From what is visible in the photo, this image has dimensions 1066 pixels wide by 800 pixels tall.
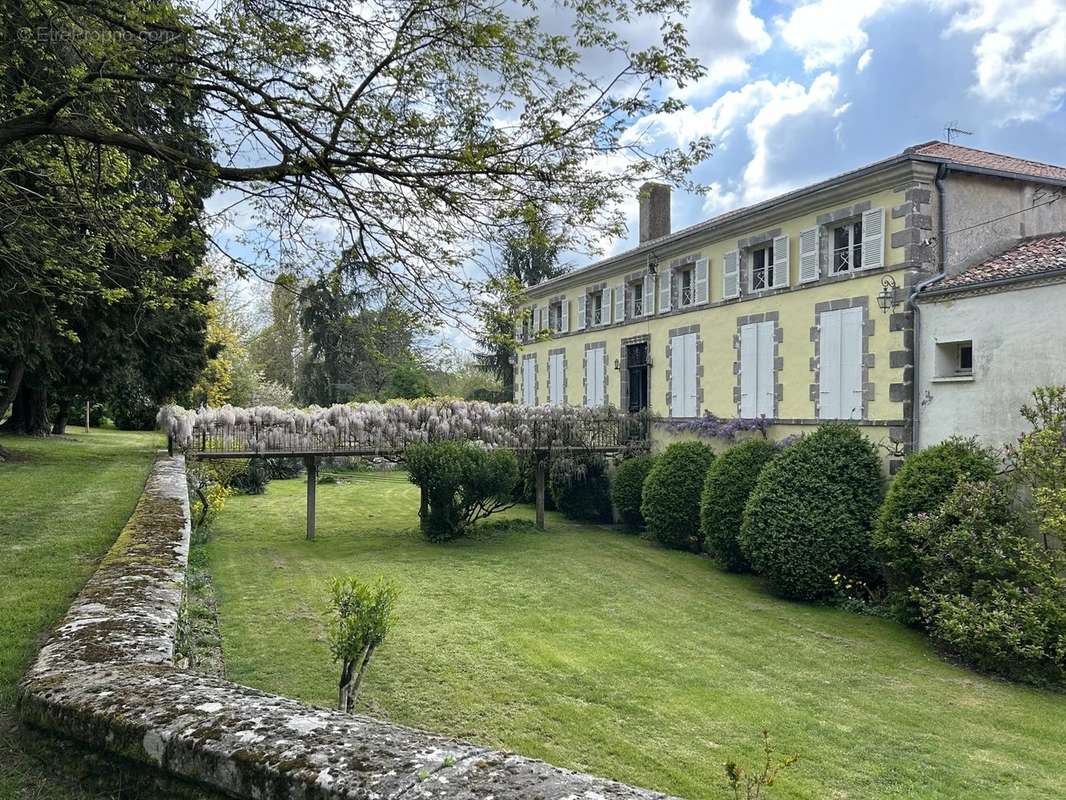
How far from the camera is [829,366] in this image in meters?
14.2

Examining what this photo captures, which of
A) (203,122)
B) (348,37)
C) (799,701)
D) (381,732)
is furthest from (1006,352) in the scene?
(381,732)

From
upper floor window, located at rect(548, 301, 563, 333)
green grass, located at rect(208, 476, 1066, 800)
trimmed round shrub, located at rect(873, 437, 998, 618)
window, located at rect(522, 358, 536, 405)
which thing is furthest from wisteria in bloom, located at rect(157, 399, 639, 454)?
trimmed round shrub, located at rect(873, 437, 998, 618)

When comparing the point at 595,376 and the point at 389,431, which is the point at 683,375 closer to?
the point at 595,376

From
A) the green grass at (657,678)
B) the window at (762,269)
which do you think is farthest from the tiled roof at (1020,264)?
the green grass at (657,678)

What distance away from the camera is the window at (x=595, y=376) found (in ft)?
73.3

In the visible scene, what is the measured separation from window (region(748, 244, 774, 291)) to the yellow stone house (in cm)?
3

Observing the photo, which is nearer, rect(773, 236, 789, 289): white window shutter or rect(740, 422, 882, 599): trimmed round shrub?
rect(740, 422, 882, 599): trimmed round shrub

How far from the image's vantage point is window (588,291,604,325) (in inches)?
904

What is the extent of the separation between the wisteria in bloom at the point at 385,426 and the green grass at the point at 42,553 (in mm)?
1500

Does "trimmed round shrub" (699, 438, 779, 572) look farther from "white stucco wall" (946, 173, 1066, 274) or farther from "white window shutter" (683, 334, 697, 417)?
"white stucco wall" (946, 173, 1066, 274)

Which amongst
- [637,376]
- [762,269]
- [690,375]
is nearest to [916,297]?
[762,269]

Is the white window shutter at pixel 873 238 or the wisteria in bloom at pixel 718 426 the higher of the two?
the white window shutter at pixel 873 238

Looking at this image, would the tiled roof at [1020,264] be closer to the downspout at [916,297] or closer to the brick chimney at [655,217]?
the downspout at [916,297]

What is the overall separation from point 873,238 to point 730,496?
5.52 m
